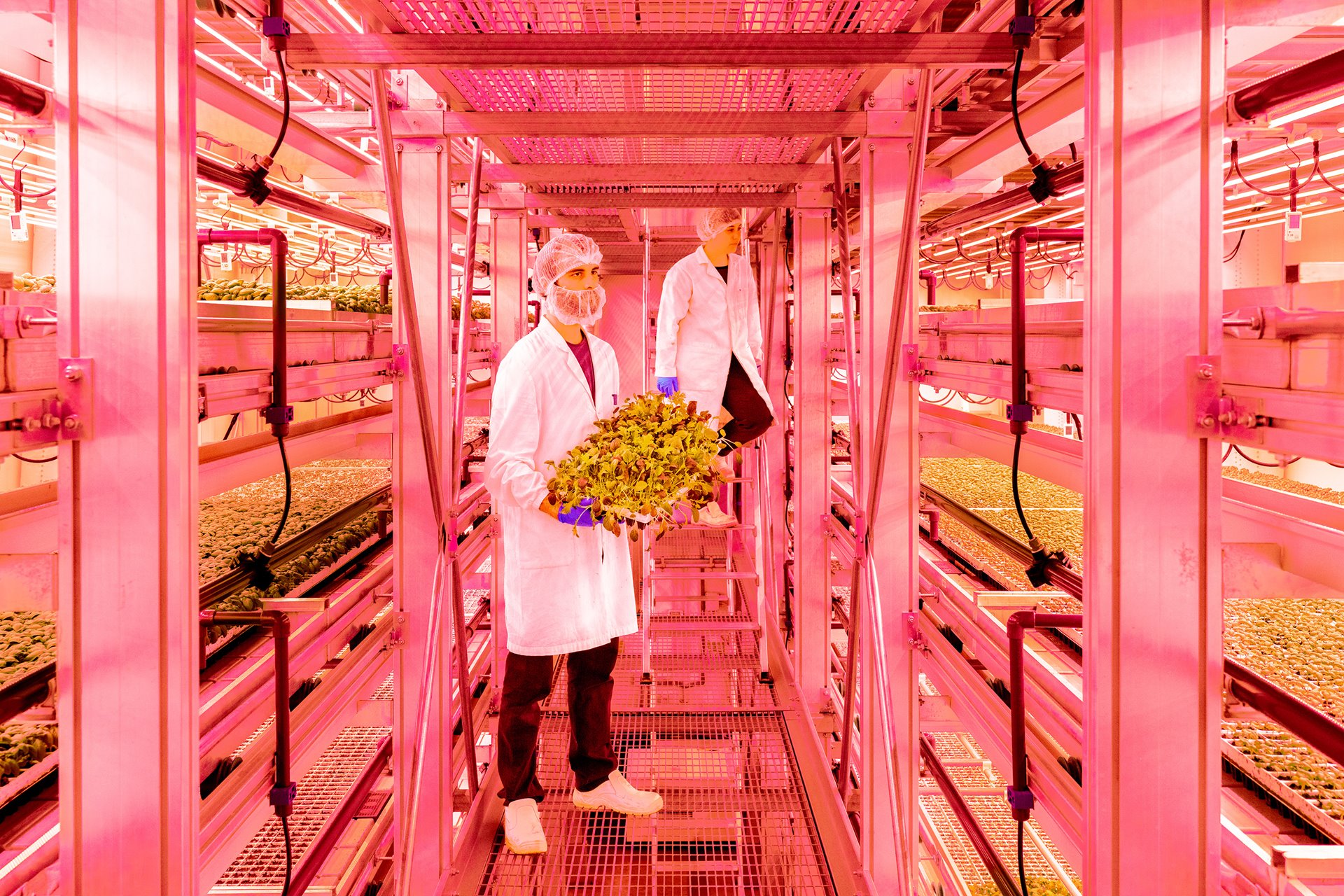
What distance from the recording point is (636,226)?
447 cm

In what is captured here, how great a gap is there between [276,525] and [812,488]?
114 inches

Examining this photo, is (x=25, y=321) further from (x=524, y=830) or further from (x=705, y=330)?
(x=705, y=330)

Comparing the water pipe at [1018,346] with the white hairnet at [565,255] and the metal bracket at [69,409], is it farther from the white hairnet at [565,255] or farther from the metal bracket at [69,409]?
the metal bracket at [69,409]

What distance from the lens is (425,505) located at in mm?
2736

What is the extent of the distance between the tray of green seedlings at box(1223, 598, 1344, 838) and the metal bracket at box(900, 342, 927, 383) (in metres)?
1.14

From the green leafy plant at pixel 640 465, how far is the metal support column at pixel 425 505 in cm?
59

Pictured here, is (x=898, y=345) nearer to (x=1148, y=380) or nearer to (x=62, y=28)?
(x=1148, y=380)

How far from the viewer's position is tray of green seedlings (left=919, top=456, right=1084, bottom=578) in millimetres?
3465

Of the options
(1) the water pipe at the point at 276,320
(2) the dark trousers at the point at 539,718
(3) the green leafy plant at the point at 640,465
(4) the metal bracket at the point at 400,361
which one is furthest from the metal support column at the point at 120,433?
(2) the dark trousers at the point at 539,718

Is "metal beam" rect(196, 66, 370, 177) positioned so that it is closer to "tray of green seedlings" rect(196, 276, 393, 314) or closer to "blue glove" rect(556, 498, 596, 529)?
"tray of green seedlings" rect(196, 276, 393, 314)

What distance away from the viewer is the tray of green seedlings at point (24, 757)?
1.55 meters

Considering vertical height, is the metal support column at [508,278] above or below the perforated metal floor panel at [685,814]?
above

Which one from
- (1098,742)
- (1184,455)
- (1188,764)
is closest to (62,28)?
(1184,455)

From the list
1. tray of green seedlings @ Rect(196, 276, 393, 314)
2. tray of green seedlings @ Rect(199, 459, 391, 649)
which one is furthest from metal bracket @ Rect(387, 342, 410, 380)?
tray of green seedlings @ Rect(199, 459, 391, 649)
